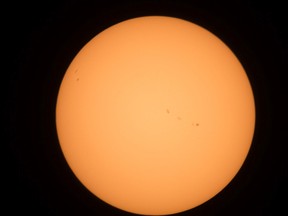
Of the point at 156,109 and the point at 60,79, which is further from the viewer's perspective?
the point at 60,79

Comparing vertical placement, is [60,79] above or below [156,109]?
above

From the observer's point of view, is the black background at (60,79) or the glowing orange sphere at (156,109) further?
the black background at (60,79)

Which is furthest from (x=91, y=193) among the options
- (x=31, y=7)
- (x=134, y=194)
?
(x=31, y=7)

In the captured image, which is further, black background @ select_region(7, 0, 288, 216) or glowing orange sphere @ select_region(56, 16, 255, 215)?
black background @ select_region(7, 0, 288, 216)
